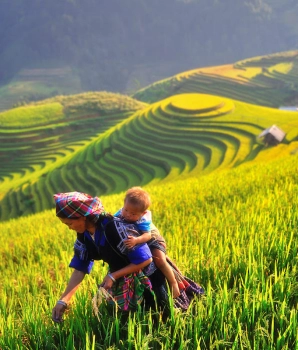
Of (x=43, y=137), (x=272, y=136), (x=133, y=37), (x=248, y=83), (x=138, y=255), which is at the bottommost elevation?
(x=138, y=255)

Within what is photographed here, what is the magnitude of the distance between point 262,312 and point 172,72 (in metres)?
155

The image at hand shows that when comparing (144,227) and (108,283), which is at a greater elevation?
(144,227)

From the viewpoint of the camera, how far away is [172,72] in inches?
5915

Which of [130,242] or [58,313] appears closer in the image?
[130,242]

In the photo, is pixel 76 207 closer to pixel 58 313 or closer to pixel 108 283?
pixel 108 283

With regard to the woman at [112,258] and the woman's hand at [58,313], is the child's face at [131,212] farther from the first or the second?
the woman's hand at [58,313]

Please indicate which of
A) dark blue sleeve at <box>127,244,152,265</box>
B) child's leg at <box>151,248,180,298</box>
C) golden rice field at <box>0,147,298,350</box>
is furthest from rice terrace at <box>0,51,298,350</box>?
dark blue sleeve at <box>127,244,152,265</box>

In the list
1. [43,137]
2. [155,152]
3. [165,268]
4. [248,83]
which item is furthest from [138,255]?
[248,83]

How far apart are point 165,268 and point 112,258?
280mm

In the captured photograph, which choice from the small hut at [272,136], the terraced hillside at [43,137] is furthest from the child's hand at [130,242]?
the terraced hillside at [43,137]

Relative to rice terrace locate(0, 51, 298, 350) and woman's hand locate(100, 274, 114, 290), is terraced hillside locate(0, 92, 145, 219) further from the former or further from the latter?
woman's hand locate(100, 274, 114, 290)

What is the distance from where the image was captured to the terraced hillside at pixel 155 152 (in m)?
30.5

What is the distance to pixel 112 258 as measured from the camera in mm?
1849

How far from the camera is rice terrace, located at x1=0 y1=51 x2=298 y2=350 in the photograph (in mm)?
1767
